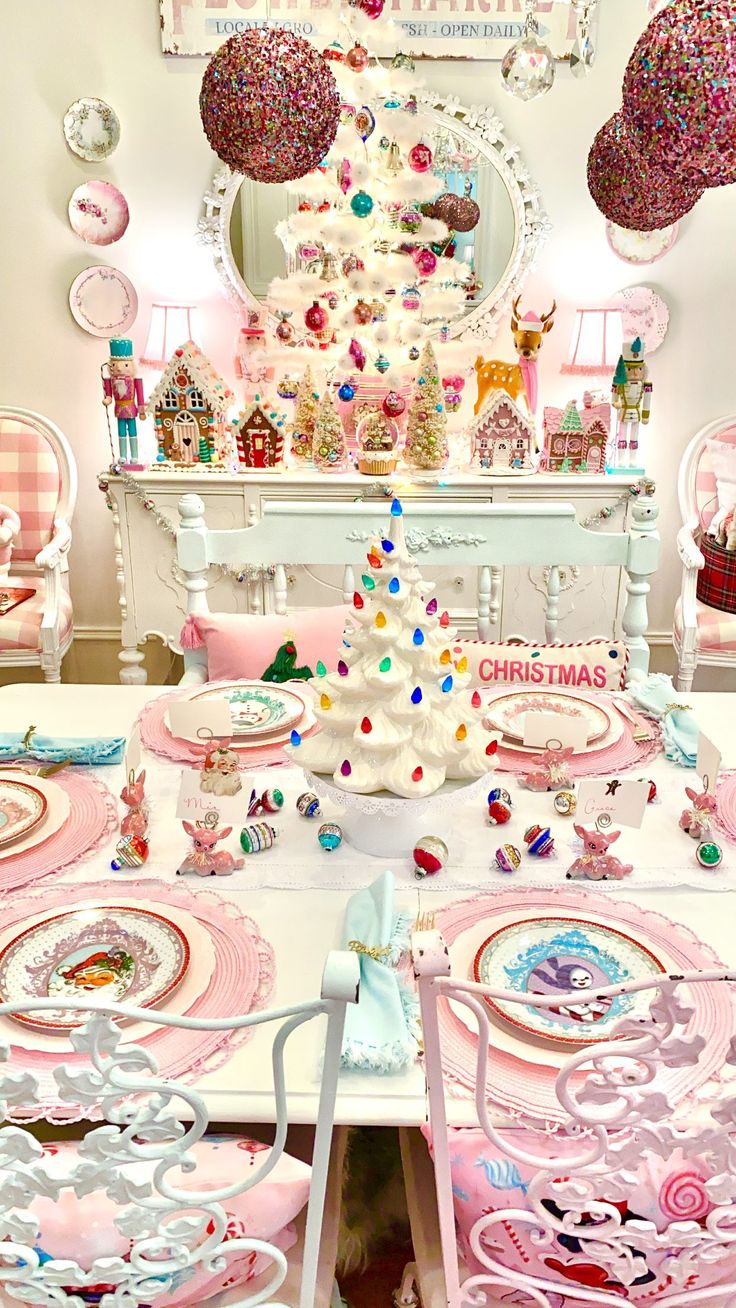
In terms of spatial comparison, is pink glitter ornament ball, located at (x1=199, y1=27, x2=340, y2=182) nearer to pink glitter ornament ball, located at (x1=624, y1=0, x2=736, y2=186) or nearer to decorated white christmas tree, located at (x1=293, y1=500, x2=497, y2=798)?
pink glitter ornament ball, located at (x1=624, y1=0, x2=736, y2=186)

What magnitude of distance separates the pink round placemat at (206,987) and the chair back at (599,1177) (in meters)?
0.24

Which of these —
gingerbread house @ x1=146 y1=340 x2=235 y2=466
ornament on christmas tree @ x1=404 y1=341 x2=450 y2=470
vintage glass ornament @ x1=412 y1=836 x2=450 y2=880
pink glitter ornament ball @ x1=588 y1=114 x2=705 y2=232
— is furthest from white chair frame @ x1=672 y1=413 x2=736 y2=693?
vintage glass ornament @ x1=412 y1=836 x2=450 y2=880

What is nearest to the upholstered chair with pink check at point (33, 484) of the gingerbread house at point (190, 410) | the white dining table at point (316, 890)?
the gingerbread house at point (190, 410)

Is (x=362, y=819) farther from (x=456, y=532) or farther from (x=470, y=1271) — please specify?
(x=456, y=532)

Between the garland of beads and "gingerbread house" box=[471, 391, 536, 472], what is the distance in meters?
0.83

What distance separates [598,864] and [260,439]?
2386 mm

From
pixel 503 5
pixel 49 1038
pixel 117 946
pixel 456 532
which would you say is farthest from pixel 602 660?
pixel 503 5

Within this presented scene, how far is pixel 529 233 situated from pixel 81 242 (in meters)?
1.61

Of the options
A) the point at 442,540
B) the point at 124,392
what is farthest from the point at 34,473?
the point at 442,540

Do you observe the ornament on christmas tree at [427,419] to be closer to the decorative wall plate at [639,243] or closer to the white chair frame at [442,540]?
the decorative wall plate at [639,243]

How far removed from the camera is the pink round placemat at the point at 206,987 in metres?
0.88

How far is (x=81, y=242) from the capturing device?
3484mm

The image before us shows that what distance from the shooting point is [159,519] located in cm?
324

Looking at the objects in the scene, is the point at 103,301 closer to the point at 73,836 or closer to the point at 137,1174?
the point at 73,836
